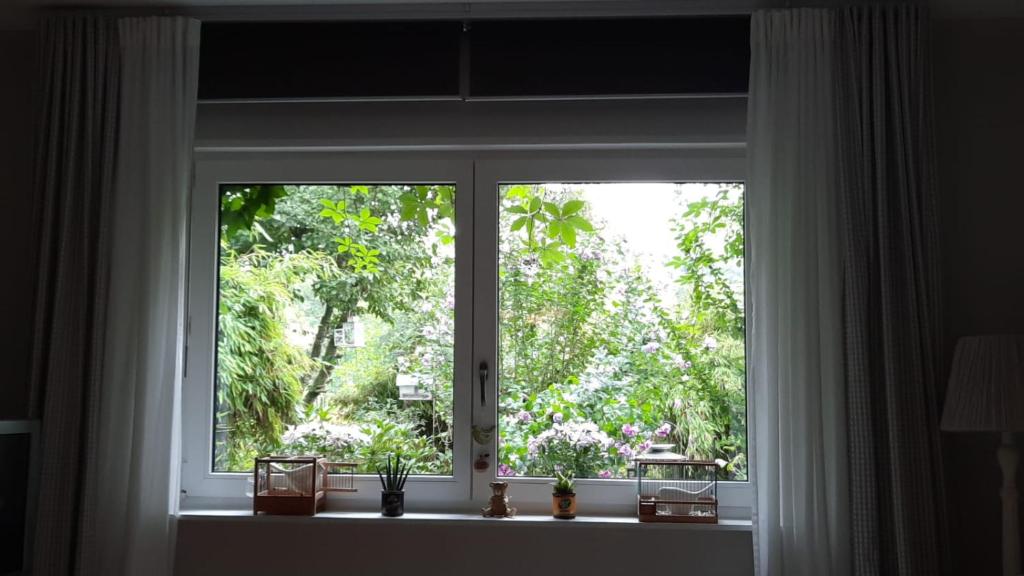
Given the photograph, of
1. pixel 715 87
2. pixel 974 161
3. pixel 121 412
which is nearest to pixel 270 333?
pixel 121 412

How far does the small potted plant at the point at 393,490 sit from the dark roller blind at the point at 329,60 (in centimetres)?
134

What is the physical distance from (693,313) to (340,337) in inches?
51.3

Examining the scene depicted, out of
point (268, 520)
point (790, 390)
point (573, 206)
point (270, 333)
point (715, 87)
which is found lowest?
point (268, 520)

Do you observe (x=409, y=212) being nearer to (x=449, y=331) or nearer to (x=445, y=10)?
(x=449, y=331)

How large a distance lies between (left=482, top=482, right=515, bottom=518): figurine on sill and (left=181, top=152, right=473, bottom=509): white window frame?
14 cm

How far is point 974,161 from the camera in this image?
9.71 ft

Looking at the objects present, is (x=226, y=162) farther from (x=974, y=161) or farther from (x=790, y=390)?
(x=974, y=161)

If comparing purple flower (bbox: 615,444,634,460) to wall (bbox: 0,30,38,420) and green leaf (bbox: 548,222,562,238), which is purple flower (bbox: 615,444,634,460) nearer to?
green leaf (bbox: 548,222,562,238)

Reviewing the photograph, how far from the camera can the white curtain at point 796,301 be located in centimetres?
270

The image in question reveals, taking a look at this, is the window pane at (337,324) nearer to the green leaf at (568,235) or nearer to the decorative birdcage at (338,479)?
the decorative birdcage at (338,479)

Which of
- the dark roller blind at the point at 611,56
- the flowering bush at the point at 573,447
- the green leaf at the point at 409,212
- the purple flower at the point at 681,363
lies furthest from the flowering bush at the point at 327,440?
the dark roller blind at the point at 611,56

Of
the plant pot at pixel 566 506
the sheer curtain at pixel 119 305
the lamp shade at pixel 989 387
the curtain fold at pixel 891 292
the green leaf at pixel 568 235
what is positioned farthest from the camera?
the green leaf at pixel 568 235

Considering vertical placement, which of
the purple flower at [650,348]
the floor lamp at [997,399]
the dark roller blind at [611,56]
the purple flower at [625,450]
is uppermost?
the dark roller blind at [611,56]

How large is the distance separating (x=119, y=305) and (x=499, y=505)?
1.47 metres
